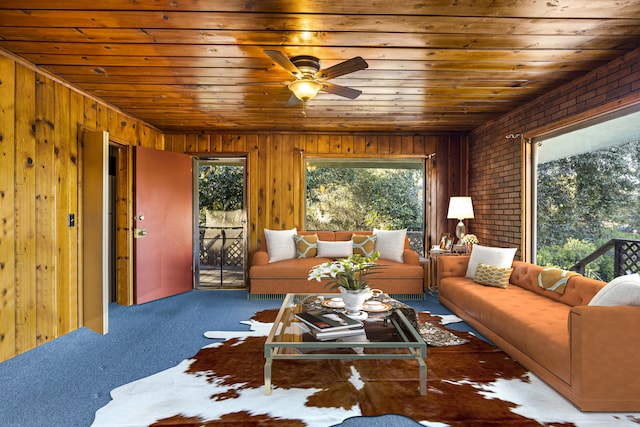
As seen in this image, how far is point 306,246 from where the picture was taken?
488 cm

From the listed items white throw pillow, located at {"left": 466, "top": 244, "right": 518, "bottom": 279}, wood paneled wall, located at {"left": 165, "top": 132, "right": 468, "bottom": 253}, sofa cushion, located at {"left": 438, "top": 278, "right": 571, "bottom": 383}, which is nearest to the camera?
sofa cushion, located at {"left": 438, "top": 278, "right": 571, "bottom": 383}

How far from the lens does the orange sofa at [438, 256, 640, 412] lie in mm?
1901

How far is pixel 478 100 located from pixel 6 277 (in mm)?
4537

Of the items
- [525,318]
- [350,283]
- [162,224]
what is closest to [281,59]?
[350,283]

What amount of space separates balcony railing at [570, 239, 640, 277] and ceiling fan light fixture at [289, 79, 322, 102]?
295 cm

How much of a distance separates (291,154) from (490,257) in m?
3.05

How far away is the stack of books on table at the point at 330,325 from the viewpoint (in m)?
2.18

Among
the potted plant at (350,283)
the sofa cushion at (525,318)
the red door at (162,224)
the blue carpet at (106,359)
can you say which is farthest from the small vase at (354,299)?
the red door at (162,224)

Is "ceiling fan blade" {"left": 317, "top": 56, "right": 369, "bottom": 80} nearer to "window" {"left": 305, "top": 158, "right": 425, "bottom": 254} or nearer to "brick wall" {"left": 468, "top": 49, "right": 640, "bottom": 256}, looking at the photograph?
"brick wall" {"left": 468, "top": 49, "right": 640, "bottom": 256}

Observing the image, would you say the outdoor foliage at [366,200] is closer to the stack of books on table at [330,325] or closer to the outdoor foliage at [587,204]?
the outdoor foliage at [587,204]

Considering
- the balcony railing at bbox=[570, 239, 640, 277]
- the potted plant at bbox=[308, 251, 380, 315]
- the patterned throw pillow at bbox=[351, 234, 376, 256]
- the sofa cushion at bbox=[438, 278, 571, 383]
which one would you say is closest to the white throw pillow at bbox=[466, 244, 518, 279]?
the sofa cushion at bbox=[438, 278, 571, 383]

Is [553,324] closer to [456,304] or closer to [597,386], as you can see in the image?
[597,386]

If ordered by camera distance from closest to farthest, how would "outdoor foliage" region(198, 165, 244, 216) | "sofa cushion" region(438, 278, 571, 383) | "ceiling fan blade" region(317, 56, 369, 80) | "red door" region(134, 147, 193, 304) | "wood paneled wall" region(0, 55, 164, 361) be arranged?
"sofa cushion" region(438, 278, 571, 383), "ceiling fan blade" region(317, 56, 369, 80), "wood paneled wall" region(0, 55, 164, 361), "red door" region(134, 147, 193, 304), "outdoor foliage" region(198, 165, 244, 216)

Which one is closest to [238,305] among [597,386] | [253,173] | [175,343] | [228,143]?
[175,343]
